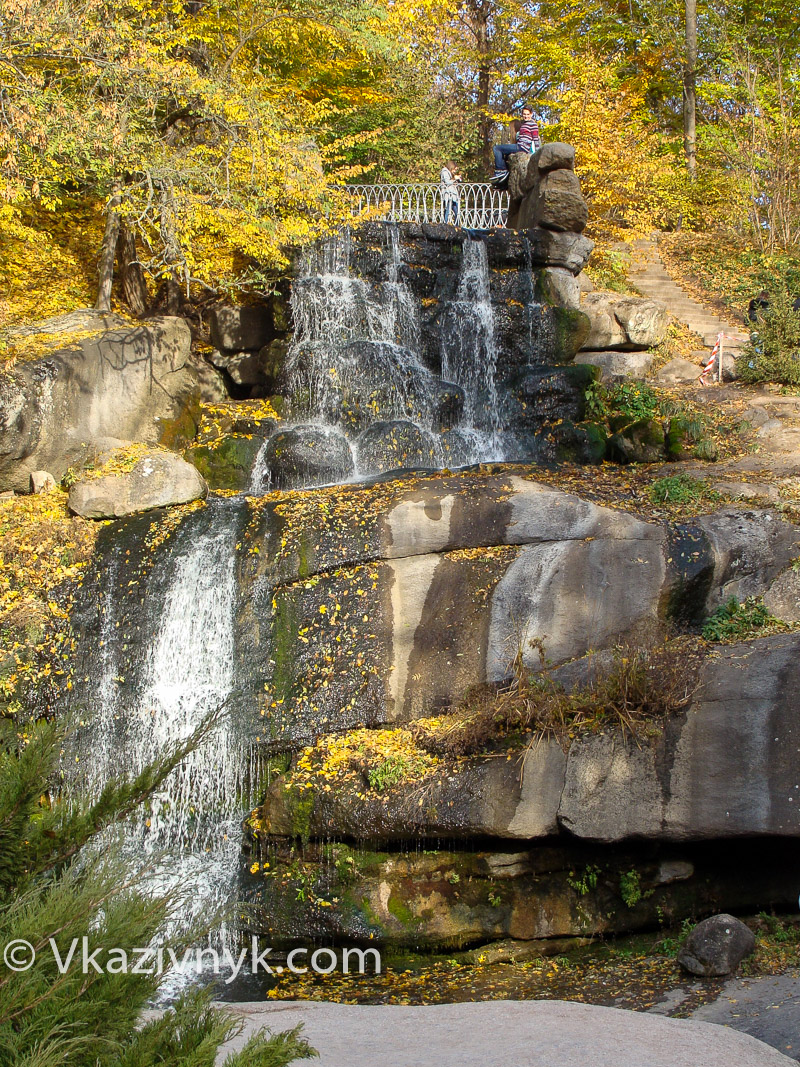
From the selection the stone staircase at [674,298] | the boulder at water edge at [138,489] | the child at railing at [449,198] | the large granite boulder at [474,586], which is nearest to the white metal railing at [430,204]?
the child at railing at [449,198]

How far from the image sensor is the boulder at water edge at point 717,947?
6.04m

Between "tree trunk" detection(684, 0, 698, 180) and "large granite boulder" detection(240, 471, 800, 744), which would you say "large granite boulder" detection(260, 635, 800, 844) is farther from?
"tree trunk" detection(684, 0, 698, 180)

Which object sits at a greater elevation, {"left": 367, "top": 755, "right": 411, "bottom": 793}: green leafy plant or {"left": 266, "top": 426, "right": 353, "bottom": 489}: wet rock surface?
{"left": 266, "top": 426, "right": 353, "bottom": 489}: wet rock surface

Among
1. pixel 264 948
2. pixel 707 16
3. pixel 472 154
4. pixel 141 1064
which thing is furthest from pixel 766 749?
pixel 707 16

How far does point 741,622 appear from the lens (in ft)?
26.2

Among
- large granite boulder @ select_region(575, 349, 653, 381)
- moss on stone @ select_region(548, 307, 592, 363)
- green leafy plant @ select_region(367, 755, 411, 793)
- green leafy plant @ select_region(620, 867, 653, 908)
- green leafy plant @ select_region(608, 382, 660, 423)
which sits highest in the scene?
moss on stone @ select_region(548, 307, 592, 363)

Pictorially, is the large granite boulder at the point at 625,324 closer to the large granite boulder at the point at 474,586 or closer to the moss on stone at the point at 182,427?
the moss on stone at the point at 182,427

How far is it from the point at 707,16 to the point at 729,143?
524 cm

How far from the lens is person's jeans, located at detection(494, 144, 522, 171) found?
17719 millimetres

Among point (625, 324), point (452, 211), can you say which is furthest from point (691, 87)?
point (625, 324)

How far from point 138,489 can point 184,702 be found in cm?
285

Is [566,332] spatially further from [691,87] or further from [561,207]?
[691,87]

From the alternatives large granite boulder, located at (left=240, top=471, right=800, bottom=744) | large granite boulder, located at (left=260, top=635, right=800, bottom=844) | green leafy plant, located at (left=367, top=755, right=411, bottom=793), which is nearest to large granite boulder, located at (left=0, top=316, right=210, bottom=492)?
large granite boulder, located at (left=240, top=471, right=800, bottom=744)

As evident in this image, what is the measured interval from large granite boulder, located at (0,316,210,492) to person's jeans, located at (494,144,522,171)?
8.03 m
